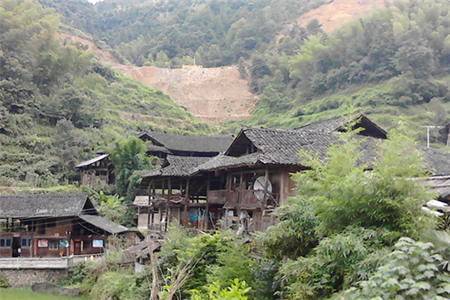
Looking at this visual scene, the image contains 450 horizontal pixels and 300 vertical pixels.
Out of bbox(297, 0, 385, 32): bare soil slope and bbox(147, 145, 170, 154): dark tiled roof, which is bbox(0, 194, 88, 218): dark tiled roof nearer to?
bbox(147, 145, 170, 154): dark tiled roof

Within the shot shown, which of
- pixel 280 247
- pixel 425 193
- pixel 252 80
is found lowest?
pixel 280 247

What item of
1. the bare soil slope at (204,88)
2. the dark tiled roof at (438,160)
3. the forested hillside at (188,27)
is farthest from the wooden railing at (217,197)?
the forested hillside at (188,27)

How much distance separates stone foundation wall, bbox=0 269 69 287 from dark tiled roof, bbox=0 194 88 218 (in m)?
2.89

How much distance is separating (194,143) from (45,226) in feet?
58.5

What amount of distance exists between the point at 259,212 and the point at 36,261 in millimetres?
13027

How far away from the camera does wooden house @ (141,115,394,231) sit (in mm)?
16328

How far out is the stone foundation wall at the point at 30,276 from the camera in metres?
23.3

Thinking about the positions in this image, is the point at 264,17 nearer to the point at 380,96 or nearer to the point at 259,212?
the point at 380,96

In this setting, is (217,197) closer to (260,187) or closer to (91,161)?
(260,187)

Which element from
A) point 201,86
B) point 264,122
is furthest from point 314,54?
point 201,86

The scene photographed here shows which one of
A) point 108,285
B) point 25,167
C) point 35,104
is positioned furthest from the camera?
point 35,104

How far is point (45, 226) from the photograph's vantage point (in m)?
25.2

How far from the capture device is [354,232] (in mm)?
8273

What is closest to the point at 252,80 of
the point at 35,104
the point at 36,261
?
the point at 35,104
